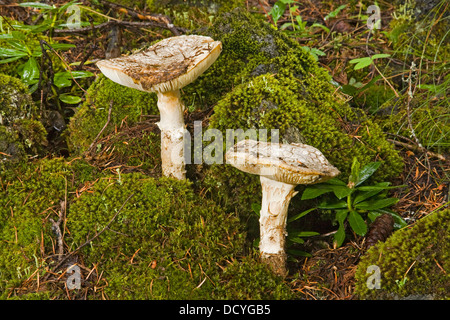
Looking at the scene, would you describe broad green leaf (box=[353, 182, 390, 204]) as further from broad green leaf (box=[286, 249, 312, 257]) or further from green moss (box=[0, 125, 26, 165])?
green moss (box=[0, 125, 26, 165])

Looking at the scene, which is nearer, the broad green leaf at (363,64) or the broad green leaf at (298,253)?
the broad green leaf at (298,253)

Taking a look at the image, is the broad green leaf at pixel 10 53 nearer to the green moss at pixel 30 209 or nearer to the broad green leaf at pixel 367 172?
the green moss at pixel 30 209

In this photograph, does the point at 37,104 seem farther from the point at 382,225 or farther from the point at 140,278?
the point at 382,225

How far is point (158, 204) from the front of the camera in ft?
10.9

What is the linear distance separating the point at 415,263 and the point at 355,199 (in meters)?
0.77

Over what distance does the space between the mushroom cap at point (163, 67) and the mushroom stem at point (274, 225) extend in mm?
1045

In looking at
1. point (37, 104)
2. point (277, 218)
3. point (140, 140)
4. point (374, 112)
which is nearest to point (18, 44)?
point (37, 104)

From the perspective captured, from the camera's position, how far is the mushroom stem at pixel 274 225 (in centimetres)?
309

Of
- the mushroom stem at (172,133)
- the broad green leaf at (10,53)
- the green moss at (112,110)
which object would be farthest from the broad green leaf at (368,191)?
the broad green leaf at (10,53)

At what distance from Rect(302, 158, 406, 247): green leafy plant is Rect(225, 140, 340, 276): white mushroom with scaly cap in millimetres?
318

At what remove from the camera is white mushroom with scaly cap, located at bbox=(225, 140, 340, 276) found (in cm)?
274

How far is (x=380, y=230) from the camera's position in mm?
3242

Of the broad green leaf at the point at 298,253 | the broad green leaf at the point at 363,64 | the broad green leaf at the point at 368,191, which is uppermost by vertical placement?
the broad green leaf at the point at 363,64
